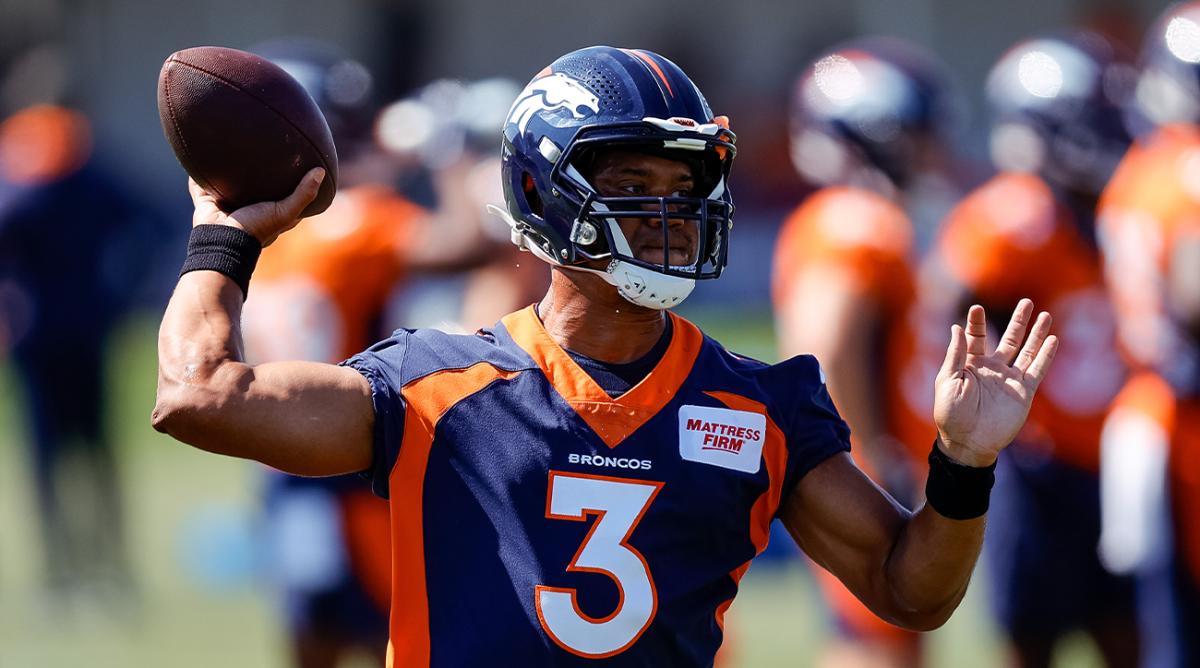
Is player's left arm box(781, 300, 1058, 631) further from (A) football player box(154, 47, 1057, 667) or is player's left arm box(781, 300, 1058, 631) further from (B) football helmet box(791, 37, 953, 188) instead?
(B) football helmet box(791, 37, 953, 188)

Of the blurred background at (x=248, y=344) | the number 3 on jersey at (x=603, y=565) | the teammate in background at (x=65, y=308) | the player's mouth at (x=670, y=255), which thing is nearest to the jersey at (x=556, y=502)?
the number 3 on jersey at (x=603, y=565)

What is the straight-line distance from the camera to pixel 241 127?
3.07 m

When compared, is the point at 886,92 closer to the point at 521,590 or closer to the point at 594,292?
the point at 594,292

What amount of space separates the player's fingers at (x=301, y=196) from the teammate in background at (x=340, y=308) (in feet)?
9.55

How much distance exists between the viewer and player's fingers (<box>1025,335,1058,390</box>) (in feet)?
9.53

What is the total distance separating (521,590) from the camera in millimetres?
2867

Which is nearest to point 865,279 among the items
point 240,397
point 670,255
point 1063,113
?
point 1063,113

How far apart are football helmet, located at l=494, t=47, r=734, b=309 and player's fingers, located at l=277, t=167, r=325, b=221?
13.5 inches

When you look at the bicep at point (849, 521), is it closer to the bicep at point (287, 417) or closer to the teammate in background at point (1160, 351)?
the bicep at point (287, 417)

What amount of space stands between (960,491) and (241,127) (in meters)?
1.39

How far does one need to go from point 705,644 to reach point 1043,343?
30.4 inches

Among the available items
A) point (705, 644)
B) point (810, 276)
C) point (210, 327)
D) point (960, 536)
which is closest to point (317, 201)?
point (210, 327)

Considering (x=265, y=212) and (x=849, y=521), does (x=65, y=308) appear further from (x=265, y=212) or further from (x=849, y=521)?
(x=849, y=521)

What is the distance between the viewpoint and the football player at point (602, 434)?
2.85 meters
